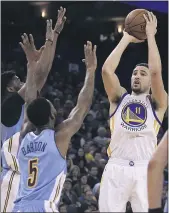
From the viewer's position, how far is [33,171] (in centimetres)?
508

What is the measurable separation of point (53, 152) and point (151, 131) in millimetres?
1480

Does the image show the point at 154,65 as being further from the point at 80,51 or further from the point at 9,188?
the point at 80,51

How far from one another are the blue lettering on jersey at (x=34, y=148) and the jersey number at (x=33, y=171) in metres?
0.08

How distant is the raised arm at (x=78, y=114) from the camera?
5.10 metres

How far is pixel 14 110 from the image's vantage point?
611cm

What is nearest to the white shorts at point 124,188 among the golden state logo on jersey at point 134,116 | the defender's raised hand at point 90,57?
Answer: the golden state logo on jersey at point 134,116

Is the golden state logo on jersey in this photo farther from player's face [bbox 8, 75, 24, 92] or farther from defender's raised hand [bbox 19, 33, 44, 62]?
player's face [bbox 8, 75, 24, 92]

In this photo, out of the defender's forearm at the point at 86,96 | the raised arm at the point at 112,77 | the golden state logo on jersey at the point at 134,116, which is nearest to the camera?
the defender's forearm at the point at 86,96

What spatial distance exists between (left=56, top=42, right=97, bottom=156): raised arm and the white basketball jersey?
0.58m

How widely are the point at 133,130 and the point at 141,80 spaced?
1.78 ft

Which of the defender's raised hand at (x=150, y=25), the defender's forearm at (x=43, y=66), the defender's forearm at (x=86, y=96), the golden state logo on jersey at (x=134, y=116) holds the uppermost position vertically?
the defender's raised hand at (x=150, y=25)

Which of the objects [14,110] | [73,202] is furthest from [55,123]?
[73,202]

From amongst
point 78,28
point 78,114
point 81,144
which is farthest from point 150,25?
point 78,28

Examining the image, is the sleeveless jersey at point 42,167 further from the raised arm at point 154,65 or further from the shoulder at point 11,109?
the raised arm at point 154,65
